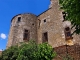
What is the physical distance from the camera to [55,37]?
21.7 meters

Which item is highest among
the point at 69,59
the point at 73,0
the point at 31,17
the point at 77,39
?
the point at 31,17

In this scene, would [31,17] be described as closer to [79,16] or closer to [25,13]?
[25,13]

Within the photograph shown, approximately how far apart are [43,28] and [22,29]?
3.53 meters

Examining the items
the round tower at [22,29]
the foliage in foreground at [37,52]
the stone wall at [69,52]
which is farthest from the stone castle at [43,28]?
the foliage in foreground at [37,52]

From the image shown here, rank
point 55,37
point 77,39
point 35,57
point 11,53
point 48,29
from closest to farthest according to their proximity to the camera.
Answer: point 35,57, point 11,53, point 77,39, point 55,37, point 48,29

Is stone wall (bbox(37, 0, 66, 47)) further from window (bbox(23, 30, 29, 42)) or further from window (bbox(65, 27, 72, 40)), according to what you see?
window (bbox(23, 30, 29, 42))

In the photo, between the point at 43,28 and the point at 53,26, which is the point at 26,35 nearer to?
the point at 43,28

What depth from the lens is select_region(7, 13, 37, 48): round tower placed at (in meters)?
23.6

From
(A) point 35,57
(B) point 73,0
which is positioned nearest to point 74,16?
(B) point 73,0

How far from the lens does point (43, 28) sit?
24109 mm

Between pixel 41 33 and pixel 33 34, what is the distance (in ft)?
4.68

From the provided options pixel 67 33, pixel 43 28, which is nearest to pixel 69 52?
pixel 67 33

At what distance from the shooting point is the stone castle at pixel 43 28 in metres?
21.4

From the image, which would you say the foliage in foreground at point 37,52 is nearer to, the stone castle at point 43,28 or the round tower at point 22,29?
the stone castle at point 43,28
